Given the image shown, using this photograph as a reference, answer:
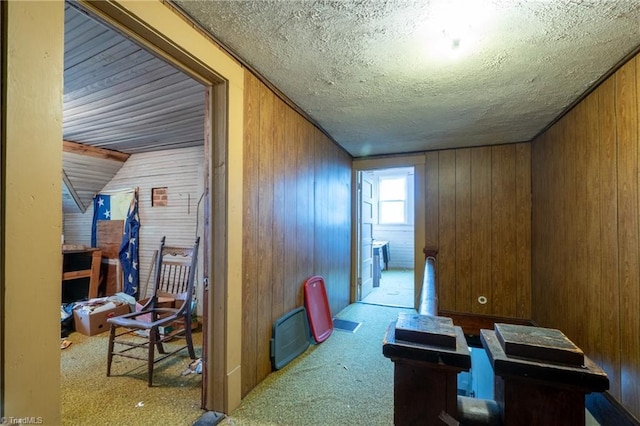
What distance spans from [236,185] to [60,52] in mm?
956

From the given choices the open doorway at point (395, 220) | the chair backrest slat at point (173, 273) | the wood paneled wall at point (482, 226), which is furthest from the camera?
the open doorway at point (395, 220)

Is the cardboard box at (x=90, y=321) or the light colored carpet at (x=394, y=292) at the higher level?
the cardboard box at (x=90, y=321)

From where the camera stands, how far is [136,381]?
6.93ft

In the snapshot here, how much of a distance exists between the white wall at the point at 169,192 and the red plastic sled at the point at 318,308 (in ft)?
4.71

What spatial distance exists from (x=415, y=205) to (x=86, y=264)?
455cm

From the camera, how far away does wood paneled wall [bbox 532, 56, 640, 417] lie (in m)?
1.70

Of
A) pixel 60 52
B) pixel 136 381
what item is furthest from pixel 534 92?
pixel 136 381

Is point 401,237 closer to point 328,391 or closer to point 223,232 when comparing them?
point 328,391

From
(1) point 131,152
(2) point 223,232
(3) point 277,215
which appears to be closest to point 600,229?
(3) point 277,215

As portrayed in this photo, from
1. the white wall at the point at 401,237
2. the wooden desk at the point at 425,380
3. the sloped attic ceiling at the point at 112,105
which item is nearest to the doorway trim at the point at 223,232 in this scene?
the sloped attic ceiling at the point at 112,105

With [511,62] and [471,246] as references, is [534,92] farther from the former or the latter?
[471,246]

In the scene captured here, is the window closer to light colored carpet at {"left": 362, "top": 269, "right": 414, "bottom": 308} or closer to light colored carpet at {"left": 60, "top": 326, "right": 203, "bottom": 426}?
light colored carpet at {"left": 362, "top": 269, "right": 414, "bottom": 308}

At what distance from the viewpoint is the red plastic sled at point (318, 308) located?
9.00 ft

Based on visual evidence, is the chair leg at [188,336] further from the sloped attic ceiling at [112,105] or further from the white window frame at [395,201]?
the white window frame at [395,201]
